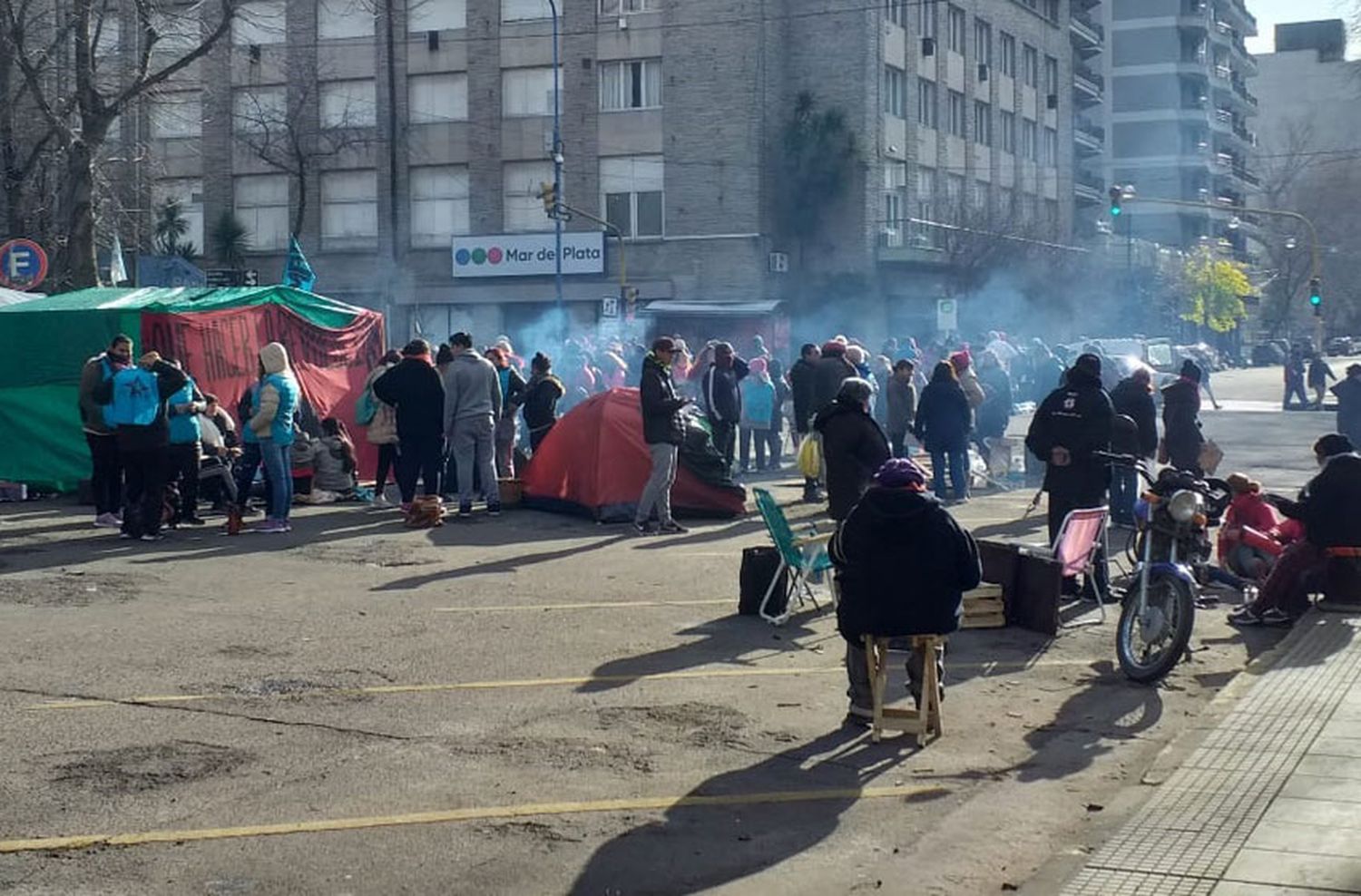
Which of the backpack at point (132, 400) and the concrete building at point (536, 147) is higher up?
the concrete building at point (536, 147)

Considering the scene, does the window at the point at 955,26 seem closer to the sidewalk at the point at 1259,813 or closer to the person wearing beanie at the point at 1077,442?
the person wearing beanie at the point at 1077,442

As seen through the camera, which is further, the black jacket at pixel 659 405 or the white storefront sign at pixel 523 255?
the white storefront sign at pixel 523 255

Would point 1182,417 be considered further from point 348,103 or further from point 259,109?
point 259,109

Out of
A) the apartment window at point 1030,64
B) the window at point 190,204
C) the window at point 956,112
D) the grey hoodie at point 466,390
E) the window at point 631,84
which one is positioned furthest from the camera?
the apartment window at point 1030,64

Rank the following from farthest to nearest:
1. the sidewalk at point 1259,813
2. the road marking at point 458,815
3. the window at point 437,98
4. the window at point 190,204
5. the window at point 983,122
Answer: the window at point 983,122 < the window at point 190,204 < the window at point 437,98 < the road marking at point 458,815 < the sidewalk at point 1259,813

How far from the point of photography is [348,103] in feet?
164

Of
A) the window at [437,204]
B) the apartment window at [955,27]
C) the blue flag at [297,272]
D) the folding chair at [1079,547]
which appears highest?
the apartment window at [955,27]

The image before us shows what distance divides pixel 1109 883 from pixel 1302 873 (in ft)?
2.17

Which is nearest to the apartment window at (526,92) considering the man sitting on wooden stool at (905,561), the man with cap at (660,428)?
the man with cap at (660,428)

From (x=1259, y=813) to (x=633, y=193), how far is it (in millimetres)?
42220

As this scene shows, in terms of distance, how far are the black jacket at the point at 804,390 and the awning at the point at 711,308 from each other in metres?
23.9

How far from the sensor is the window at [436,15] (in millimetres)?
48906

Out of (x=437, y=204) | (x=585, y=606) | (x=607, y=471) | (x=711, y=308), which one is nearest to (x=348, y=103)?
(x=437, y=204)

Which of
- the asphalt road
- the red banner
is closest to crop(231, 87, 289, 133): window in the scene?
the red banner
